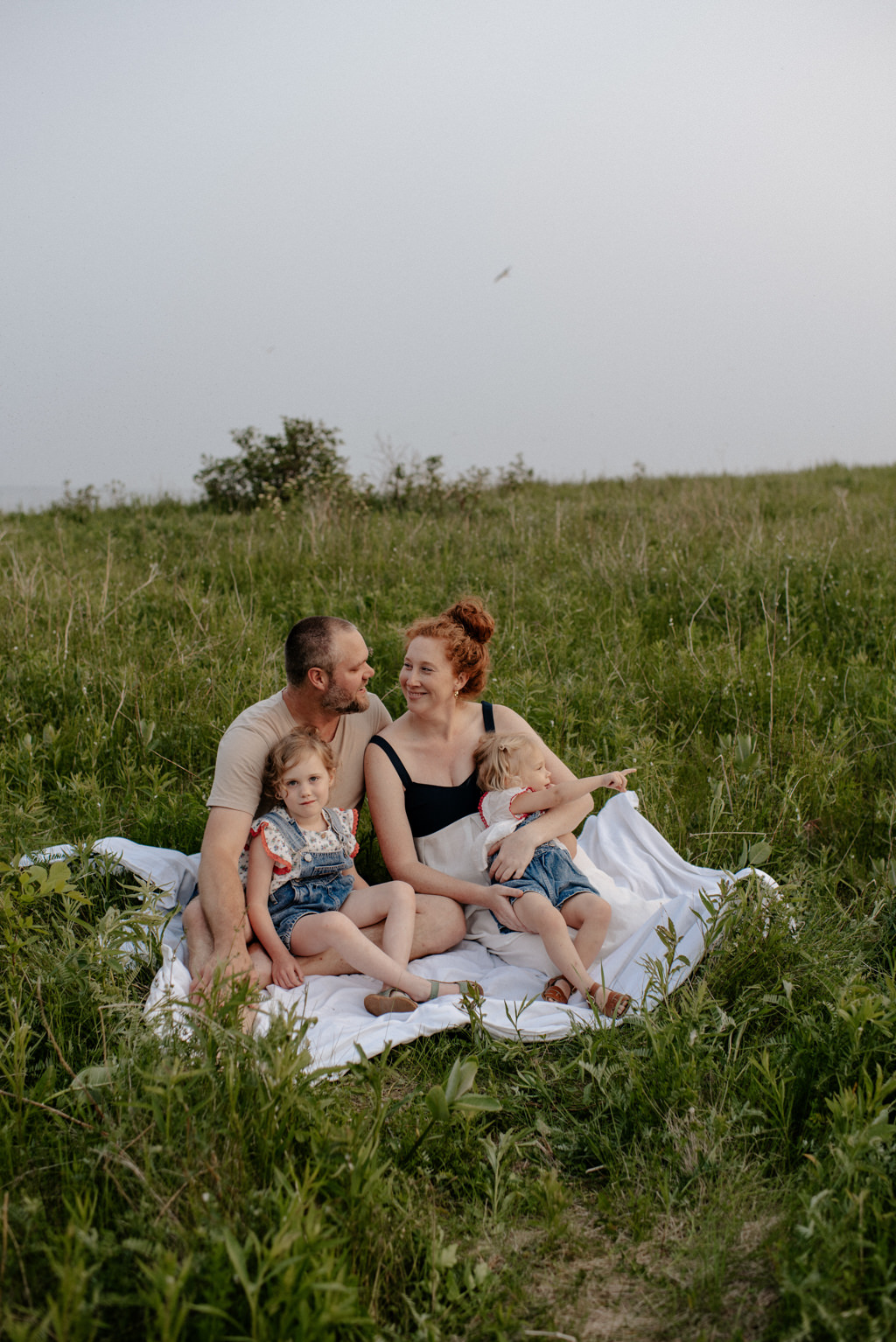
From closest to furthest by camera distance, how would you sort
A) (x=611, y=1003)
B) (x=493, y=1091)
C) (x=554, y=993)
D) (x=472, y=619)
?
(x=493, y=1091)
(x=611, y=1003)
(x=554, y=993)
(x=472, y=619)

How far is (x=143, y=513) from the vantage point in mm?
11555

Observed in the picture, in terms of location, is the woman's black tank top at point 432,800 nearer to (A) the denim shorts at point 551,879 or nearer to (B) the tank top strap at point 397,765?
(B) the tank top strap at point 397,765

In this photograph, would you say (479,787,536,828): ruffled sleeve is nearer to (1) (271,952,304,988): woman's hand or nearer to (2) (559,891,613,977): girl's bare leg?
(2) (559,891,613,977): girl's bare leg

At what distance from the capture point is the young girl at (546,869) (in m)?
3.39

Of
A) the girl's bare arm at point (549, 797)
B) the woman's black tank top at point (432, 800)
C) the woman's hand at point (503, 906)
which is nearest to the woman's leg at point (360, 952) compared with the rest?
the woman's hand at point (503, 906)

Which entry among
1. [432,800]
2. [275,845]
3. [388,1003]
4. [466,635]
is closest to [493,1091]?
[388,1003]

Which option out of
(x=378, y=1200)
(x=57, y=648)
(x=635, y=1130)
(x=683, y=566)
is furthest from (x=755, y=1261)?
(x=683, y=566)

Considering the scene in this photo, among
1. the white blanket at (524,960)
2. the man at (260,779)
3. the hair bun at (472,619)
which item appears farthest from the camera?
the hair bun at (472,619)

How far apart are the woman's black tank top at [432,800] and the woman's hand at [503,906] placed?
1.32 ft

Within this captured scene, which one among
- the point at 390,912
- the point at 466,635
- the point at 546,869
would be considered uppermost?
the point at 466,635

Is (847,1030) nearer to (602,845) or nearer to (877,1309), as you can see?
(877,1309)

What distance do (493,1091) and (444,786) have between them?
1.43 m

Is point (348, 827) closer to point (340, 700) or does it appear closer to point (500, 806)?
point (340, 700)

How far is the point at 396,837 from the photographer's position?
3852mm
